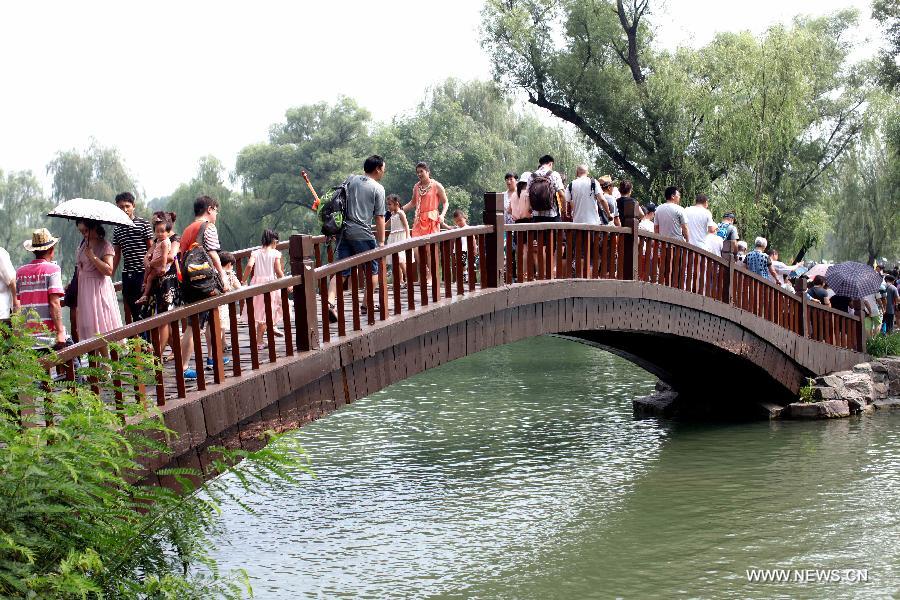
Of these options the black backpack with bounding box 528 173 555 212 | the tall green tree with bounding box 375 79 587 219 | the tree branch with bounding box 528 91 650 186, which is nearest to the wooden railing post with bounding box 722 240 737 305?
the black backpack with bounding box 528 173 555 212

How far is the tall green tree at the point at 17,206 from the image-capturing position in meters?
51.2

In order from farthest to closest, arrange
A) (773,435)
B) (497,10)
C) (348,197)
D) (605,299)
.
A: (497,10) < (773,435) < (605,299) < (348,197)

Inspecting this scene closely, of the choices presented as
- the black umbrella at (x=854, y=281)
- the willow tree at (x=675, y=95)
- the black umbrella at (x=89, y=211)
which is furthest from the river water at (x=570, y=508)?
the willow tree at (x=675, y=95)

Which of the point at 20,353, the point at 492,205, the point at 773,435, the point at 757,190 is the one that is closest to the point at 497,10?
the point at 757,190

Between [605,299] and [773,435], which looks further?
[773,435]

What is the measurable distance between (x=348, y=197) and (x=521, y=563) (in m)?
3.41

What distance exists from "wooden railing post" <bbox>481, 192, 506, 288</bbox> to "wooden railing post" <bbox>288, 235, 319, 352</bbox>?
2.51 metres

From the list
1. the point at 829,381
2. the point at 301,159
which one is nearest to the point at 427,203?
the point at 829,381

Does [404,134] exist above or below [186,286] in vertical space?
above

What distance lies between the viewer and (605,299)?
490 inches

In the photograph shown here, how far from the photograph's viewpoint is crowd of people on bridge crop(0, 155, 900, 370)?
7.70m

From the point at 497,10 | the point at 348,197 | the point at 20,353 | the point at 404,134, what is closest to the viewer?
the point at 20,353

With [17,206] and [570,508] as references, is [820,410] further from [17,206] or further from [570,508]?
[17,206]

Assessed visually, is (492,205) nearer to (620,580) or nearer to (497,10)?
(620,580)
